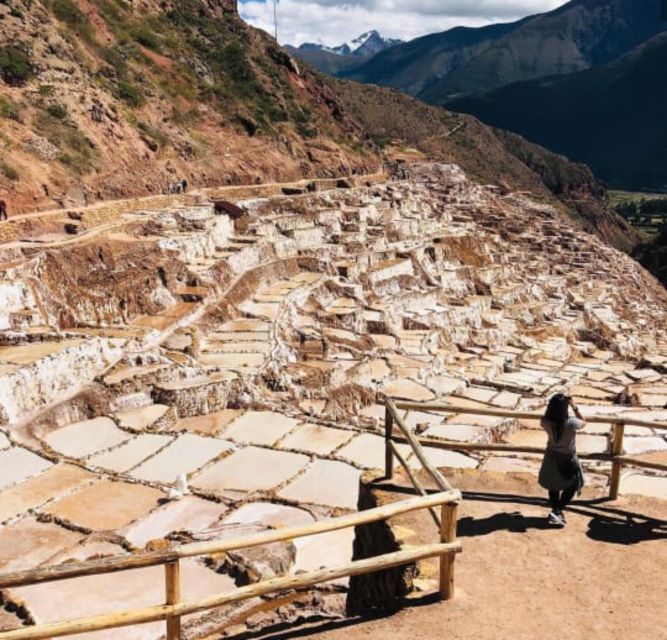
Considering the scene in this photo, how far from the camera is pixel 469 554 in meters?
5.09

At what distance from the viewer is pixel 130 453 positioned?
9.88 metres

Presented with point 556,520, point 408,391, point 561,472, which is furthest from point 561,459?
point 408,391

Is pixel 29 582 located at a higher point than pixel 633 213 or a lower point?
lower

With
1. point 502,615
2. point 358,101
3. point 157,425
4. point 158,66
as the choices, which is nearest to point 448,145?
point 358,101

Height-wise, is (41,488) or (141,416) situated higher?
(141,416)

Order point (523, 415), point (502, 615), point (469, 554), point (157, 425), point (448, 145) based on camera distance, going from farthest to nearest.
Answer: point (448, 145)
point (157, 425)
point (523, 415)
point (469, 554)
point (502, 615)

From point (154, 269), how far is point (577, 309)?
21407mm

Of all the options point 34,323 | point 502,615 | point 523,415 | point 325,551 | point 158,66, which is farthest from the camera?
point 158,66

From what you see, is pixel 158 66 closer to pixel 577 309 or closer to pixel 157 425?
pixel 577 309

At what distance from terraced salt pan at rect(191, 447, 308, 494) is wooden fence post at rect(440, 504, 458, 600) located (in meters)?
4.77

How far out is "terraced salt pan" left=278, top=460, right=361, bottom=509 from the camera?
867 cm

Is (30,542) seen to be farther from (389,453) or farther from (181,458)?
(389,453)

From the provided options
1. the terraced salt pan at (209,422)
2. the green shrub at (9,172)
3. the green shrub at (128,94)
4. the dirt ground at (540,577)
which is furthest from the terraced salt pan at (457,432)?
the green shrub at (128,94)

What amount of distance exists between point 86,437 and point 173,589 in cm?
719
